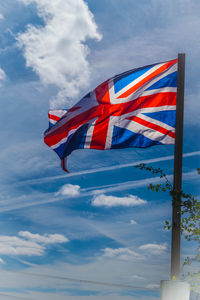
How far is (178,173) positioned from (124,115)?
265 cm

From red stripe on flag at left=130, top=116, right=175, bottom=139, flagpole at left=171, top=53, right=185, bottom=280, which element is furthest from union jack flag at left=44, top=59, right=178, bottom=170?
flagpole at left=171, top=53, right=185, bottom=280

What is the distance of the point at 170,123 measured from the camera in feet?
28.7

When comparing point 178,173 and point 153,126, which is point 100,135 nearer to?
point 153,126

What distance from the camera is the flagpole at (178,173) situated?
6.78 metres

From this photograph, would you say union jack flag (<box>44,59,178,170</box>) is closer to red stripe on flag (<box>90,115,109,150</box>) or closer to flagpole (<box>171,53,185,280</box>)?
red stripe on flag (<box>90,115,109,150</box>)

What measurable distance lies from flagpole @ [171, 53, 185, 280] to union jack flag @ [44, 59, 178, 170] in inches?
30.4

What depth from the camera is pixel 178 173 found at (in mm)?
7344

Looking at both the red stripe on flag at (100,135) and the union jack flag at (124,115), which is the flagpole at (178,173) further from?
the red stripe on flag at (100,135)

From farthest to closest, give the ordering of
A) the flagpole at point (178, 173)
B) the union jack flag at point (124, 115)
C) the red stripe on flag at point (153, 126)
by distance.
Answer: the union jack flag at point (124, 115), the red stripe on flag at point (153, 126), the flagpole at point (178, 173)

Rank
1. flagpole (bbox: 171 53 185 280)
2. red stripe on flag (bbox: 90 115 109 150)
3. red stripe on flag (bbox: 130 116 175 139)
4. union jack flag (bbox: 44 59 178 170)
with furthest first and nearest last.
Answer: red stripe on flag (bbox: 90 115 109 150)
union jack flag (bbox: 44 59 178 170)
red stripe on flag (bbox: 130 116 175 139)
flagpole (bbox: 171 53 185 280)

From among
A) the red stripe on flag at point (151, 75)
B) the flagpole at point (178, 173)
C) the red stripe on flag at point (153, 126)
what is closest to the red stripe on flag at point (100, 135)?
the red stripe on flag at point (153, 126)

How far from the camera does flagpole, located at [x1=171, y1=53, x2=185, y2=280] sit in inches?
267

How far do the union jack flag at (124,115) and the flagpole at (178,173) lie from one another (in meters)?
0.77

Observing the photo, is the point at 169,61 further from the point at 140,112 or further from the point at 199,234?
the point at 199,234
